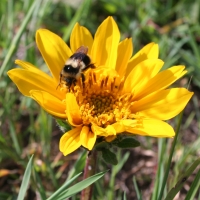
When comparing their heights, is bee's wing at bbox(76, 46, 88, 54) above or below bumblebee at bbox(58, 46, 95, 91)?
above

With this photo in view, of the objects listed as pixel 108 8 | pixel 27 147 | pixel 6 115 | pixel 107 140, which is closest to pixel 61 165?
pixel 27 147

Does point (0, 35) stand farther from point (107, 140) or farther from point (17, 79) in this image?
point (107, 140)

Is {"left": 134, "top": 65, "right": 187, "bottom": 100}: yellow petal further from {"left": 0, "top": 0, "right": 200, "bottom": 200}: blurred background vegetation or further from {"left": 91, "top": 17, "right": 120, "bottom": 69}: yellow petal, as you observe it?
{"left": 0, "top": 0, "right": 200, "bottom": 200}: blurred background vegetation

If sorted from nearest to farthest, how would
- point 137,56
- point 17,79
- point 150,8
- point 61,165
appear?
point 17,79
point 137,56
point 61,165
point 150,8

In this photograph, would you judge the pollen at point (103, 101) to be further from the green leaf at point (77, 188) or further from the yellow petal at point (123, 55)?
the green leaf at point (77, 188)

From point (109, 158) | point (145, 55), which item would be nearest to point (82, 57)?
point (145, 55)

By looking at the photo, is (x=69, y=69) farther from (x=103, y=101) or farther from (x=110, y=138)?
(x=110, y=138)

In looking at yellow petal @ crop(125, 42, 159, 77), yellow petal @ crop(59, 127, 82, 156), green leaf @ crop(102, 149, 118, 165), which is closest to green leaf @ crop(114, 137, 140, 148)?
green leaf @ crop(102, 149, 118, 165)
